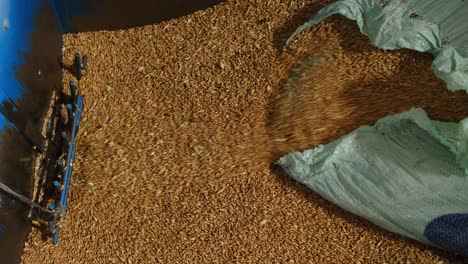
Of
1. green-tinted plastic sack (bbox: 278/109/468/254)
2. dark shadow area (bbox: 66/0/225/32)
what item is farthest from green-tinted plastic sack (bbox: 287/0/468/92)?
dark shadow area (bbox: 66/0/225/32)

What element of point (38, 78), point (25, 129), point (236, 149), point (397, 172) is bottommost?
point (397, 172)

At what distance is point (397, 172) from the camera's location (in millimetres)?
1841

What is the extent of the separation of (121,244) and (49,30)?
1.11 meters

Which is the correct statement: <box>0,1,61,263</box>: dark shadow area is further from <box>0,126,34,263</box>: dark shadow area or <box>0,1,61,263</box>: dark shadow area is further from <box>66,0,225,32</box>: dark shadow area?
<box>66,0,225,32</box>: dark shadow area

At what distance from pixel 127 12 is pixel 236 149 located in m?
0.95

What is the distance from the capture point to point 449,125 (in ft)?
5.98

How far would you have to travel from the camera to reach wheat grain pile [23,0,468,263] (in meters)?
1.92

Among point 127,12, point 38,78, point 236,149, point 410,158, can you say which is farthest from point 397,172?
point 38,78

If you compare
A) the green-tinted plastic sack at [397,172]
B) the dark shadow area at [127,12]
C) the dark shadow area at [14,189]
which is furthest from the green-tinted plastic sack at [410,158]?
the dark shadow area at [14,189]

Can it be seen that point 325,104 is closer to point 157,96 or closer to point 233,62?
point 233,62

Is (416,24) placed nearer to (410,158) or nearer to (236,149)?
(410,158)

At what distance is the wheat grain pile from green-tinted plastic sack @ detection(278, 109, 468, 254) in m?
0.07

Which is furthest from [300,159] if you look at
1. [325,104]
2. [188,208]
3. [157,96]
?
[157,96]

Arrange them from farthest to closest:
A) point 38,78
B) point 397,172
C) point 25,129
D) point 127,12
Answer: point 127,12 → point 38,78 → point 25,129 → point 397,172
